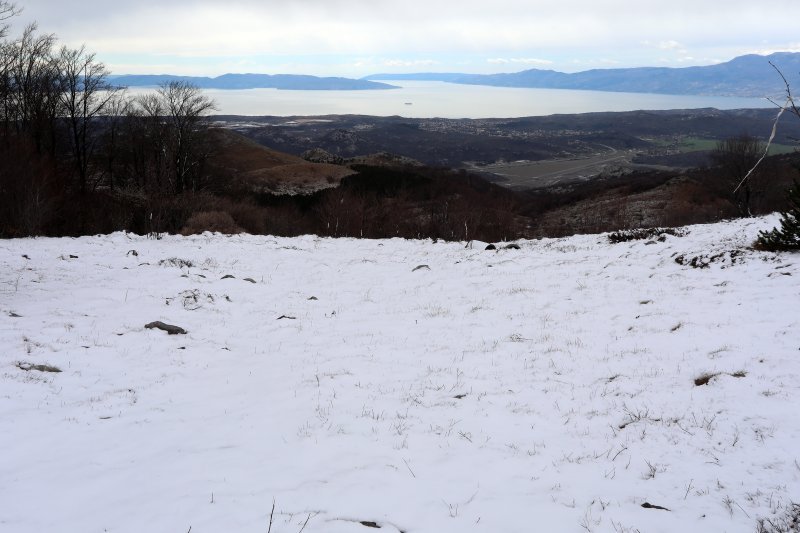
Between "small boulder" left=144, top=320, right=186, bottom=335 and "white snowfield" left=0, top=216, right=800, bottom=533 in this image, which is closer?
"white snowfield" left=0, top=216, right=800, bottom=533

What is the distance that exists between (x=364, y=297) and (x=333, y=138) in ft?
485

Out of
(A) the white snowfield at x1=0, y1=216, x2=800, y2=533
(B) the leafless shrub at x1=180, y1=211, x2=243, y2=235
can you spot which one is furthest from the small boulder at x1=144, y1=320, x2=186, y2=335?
(B) the leafless shrub at x1=180, y1=211, x2=243, y2=235

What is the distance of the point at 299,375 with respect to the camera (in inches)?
310

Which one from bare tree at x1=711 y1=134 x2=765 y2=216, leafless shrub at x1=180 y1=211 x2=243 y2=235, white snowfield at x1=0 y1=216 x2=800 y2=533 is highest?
bare tree at x1=711 y1=134 x2=765 y2=216

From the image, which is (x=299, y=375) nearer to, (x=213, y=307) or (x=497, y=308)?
(x=213, y=307)

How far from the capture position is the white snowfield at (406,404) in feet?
13.7

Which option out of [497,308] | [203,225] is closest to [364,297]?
[497,308]

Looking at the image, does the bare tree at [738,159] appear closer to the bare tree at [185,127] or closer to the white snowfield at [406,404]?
the white snowfield at [406,404]

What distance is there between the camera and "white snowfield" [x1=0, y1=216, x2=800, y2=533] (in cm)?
416

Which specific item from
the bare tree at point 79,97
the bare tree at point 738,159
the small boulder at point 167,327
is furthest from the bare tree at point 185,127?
the bare tree at point 738,159

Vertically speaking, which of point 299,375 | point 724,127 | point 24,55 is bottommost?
point 299,375

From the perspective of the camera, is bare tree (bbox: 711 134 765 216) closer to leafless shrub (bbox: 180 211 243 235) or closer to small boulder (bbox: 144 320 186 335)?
leafless shrub (bbox: 180 211 243 235)

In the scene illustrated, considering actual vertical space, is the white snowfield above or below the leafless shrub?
below

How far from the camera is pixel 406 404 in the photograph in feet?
21.7
